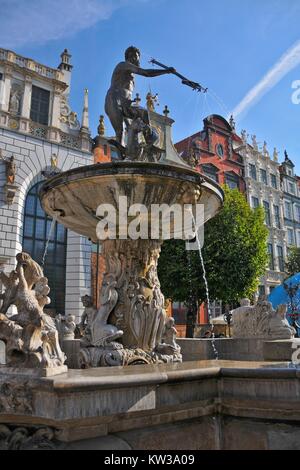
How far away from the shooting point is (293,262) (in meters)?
34.5

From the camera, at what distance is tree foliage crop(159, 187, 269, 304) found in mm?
19391

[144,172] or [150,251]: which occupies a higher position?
[144,172]

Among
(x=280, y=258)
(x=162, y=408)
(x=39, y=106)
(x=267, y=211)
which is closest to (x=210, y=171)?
(x=267, y=211)

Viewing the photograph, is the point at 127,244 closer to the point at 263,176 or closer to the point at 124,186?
the point at 124,186

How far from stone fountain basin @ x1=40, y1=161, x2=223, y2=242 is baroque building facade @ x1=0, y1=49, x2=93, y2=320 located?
13.3 meters

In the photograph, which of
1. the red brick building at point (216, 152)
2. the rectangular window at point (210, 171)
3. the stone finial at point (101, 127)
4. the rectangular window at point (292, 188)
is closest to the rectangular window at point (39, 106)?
the stone finial at point (101, 127)

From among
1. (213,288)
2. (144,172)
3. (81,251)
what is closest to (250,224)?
(213,288)

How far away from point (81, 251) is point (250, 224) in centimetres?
949

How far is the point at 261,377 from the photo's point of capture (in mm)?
3541

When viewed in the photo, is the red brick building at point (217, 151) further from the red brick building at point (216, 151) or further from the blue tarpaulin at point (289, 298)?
the blue tarpaulin at point (289, 298)

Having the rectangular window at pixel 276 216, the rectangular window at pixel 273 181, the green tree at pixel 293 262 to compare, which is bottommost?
the green tree at pixel 293 262

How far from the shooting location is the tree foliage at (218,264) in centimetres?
1939

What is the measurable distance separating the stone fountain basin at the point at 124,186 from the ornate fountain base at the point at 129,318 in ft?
2.98
